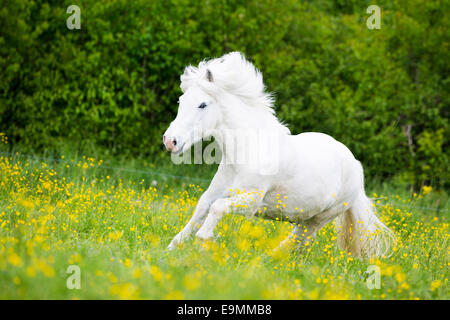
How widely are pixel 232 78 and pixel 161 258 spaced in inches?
70.3

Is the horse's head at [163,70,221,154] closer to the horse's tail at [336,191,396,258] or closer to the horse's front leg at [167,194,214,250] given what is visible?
Answer: the horse's front leg at [167,194,214,250]

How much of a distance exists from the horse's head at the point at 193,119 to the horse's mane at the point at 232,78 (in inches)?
1.1

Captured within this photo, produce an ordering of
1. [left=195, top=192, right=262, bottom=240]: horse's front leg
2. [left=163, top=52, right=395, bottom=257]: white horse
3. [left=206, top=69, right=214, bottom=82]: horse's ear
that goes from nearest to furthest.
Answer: [left=195, top=192, right=262, bottom=240]: horse's front leg < [left=163, top=52, right=395, bottom=257]: white horse < [left=206, top=69, right=214, bottom=82]: horse's ear

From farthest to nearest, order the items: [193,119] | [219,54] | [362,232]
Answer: [219,54] < [362,232] < [193,119]

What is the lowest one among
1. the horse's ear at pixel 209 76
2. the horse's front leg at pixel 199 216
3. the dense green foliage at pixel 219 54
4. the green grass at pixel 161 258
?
the green grass at pixel 161 258

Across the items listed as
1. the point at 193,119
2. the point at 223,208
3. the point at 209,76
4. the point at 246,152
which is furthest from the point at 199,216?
the point at 209,76

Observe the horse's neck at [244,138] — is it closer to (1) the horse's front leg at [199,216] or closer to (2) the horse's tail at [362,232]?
(1) the horse's front leg at [199,216]

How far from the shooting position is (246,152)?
15.6ft

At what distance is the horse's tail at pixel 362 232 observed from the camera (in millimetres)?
5688

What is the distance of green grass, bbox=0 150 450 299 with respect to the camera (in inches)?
127

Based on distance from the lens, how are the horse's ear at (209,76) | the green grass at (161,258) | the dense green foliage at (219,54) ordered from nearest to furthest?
the green grass at (161,258), the horse's ear at (209,76), the dense green foliage at (219,54)

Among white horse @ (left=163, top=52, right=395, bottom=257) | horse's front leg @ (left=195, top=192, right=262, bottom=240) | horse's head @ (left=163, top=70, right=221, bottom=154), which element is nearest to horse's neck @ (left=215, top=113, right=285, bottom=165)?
white horse @ (left=163, top=52, right=395, bottom=257)

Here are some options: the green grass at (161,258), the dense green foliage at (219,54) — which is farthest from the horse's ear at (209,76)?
the dense green foliage at (219,54)

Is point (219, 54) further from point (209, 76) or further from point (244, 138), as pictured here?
point (244, 138)
